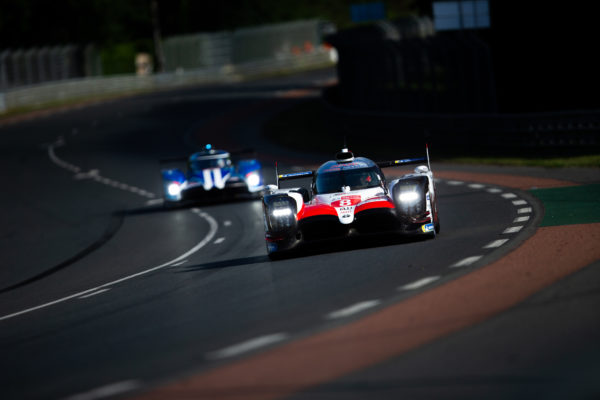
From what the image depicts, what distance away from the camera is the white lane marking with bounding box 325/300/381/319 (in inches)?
421

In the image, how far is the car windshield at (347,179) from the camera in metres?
16.2

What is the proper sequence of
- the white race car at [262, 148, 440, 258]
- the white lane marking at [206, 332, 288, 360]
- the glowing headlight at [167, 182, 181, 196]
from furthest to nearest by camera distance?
1. the glowing headlight at [167, 182, 181, 196]
2. the white race car at [262, 148, 440, 258]
3. the white lane marking at [206, 332, 288, 360]

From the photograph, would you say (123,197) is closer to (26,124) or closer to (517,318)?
(517,318)

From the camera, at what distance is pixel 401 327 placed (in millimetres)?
9875

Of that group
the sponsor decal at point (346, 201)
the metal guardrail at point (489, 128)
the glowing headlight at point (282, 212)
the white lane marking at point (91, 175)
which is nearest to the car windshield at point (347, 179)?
the sponsor decal at point (346, 201)

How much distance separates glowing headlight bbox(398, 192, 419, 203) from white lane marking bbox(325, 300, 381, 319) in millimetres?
4096

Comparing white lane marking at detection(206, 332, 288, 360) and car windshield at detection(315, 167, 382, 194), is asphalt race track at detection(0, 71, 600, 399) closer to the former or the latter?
white lane marking at detection(206, 332, 288, 360)

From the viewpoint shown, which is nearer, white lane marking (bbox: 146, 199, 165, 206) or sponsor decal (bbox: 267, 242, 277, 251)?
sponsor decal (bbox: 267, 242, 277, 251)

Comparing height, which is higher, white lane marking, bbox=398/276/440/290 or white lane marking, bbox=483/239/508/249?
white lane marking, bbox=398/276/440/290

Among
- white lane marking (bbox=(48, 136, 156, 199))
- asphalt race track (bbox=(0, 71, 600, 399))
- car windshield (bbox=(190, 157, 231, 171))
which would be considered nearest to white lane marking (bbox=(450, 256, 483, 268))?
asphalt race track (bbox=(0, 71, 600, 399))

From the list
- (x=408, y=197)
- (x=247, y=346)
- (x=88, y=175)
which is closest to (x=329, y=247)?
(x=408, y=197)

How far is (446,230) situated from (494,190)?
231 inches

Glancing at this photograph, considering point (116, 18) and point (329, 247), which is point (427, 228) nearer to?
point (329, 247)

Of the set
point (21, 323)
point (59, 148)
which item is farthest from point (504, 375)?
point (59, 148)
